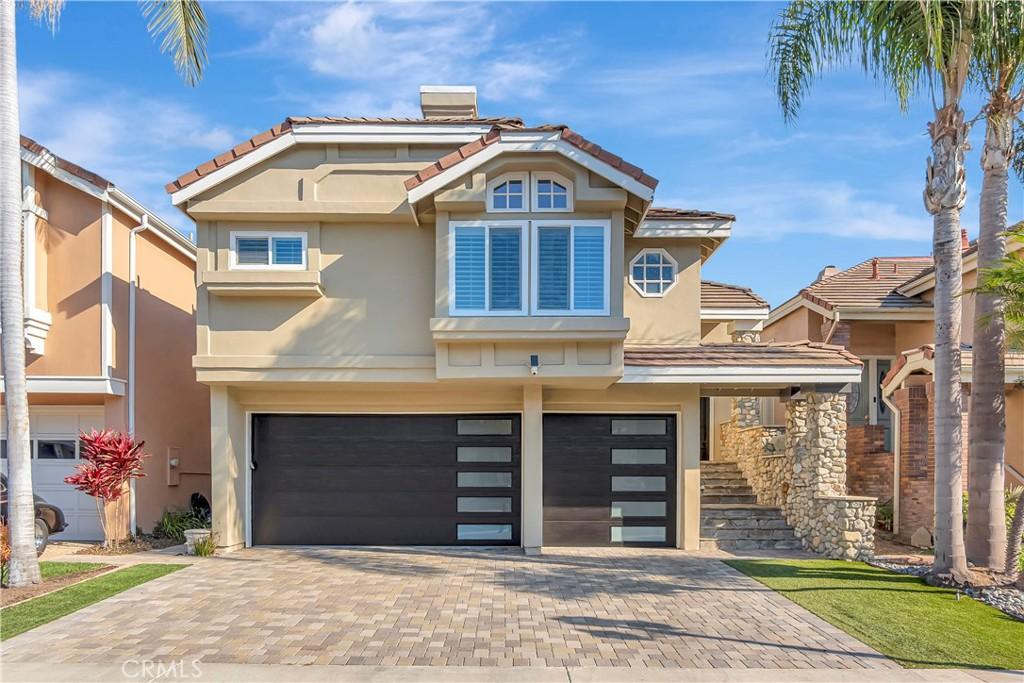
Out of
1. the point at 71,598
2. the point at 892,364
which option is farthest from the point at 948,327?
the point at 71,598

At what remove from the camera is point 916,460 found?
13.4 meters

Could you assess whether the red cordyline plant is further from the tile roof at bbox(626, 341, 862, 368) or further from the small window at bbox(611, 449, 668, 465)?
the tile roof at bbox(626, 341, 862, 368)

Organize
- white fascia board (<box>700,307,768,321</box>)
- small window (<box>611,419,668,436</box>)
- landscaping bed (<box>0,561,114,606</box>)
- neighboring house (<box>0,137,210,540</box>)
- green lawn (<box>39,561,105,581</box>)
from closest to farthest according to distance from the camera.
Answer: landscaping bed (<box>0,561,114,606</box>)
green lawn (<box>39,561,105,581</box>)
neighboring house (<box>0,137,210,540</box>)
small window (<box>611,419,668,436</box>)
white fascia board (<box>700,307,768,321</box>)

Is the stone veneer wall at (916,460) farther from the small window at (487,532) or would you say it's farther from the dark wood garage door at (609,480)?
the small window at (487,532)

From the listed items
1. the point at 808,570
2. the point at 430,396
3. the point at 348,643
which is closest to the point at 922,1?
the point at 808,570

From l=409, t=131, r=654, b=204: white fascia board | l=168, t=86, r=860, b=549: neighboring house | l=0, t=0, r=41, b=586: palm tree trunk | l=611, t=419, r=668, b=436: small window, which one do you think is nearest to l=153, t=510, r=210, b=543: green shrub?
l=168, t=86, r=860, b=549: neighboring house

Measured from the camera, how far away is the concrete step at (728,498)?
47.4 feet

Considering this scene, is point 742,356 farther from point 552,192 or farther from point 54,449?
point 54,449

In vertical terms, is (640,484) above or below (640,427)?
below

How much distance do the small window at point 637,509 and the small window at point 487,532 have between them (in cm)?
189

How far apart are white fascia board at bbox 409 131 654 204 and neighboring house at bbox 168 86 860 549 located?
0.10 ft

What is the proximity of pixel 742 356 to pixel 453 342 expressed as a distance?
4942 millimetres

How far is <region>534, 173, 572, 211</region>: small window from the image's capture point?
11820 mm

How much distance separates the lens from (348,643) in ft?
24.5
